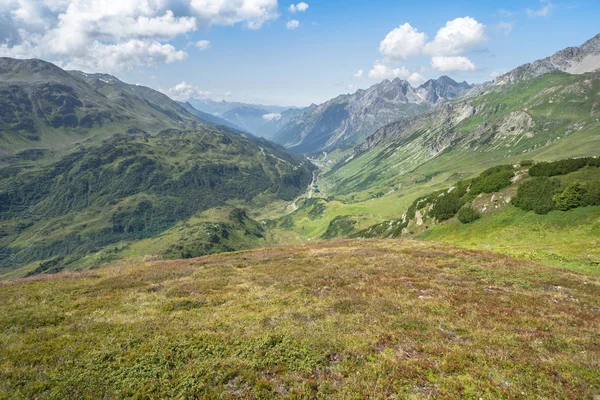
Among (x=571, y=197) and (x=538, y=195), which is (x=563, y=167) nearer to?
(x=538, y=195)

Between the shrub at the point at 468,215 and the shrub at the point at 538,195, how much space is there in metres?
6.19

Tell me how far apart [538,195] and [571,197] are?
182 inches

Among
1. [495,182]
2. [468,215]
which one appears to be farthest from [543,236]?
[495,182]

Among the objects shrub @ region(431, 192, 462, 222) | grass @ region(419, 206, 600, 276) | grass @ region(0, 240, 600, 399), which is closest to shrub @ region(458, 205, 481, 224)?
grass @ region(419, 206, 600, 276)

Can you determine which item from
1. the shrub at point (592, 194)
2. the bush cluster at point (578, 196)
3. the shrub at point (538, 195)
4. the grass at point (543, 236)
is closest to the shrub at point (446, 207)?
the grass at point (543, 236)

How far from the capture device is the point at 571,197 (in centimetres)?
4184

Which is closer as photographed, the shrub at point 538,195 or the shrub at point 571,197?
the shrub at point 571,197

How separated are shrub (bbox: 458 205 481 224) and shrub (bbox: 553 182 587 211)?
475 inches

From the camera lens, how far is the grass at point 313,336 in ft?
44.1

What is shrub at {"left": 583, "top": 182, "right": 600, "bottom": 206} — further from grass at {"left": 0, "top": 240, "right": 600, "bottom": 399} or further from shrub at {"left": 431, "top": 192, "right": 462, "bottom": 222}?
shrub at {"left": 431, "top": 192, "right": 462, "bottom": 222}

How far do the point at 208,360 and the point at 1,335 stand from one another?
13.7 meters

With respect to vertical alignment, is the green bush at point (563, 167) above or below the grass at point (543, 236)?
above

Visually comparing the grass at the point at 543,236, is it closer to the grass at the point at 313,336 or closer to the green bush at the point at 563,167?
the grass at the point at 313,336

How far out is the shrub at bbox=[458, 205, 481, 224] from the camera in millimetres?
53875
